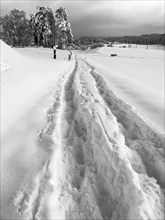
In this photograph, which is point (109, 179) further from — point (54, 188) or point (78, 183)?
point (54, 188)

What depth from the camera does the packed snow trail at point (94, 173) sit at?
8.34ft

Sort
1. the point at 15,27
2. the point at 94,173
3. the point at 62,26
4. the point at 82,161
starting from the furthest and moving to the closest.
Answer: the point at 15,27 < the point at 62,26 < the point at 82,161 < the point at 94,173

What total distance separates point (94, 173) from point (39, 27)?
51.9 meters

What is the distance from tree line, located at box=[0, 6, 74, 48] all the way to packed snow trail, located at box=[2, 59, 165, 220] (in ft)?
155

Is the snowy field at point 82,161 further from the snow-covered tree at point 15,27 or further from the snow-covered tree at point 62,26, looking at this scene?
the snow-covered tree at point 15,27

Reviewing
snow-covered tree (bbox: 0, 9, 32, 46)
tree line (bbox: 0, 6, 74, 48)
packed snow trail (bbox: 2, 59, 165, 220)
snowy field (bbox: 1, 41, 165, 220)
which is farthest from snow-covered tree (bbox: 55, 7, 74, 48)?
packed snow trail (bbox: 2, 59, 165, 220)

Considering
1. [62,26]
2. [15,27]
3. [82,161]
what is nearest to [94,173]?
[82,161]

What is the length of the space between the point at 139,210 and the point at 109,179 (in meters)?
0.71

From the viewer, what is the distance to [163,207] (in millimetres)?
2576

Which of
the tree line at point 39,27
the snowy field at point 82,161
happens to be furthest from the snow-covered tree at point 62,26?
the snowy field at point 82,161

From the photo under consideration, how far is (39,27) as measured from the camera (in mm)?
49469

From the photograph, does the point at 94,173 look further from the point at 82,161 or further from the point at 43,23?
the point at 43,23

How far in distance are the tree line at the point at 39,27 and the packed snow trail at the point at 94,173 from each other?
47.2 metres

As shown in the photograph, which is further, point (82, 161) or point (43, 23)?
point (43, 23)
